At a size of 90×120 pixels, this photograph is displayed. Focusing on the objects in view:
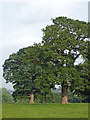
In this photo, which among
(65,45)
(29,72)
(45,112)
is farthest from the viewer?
(29,72)

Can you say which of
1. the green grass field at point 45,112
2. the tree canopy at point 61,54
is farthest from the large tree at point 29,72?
the green grass field at point 45,112

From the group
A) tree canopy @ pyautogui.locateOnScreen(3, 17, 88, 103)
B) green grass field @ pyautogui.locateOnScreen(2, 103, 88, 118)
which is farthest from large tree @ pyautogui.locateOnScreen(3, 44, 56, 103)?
green grass field @ pyautogui.locateOnScreen(2, 103, 88, 118)

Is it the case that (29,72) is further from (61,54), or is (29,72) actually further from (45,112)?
(45,112)

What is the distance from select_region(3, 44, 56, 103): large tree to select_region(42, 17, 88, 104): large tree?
1822 millimetres

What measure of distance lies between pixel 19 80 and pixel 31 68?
562 cm

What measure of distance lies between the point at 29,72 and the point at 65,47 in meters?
17.3

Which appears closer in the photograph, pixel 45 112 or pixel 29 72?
pixel 45 112

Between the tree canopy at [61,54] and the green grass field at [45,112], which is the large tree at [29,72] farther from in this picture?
the green grass field at [45,112]

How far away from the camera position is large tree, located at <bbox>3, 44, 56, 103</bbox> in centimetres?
4300

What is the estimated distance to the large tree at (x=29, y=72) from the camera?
43000 millimetres

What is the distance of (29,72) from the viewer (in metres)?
57.7

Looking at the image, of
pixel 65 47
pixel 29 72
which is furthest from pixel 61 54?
pixel 29 72

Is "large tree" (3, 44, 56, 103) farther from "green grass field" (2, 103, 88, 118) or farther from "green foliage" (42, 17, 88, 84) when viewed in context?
"green grass field" (2, 103, 88, 118)

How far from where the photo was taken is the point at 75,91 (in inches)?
1734
